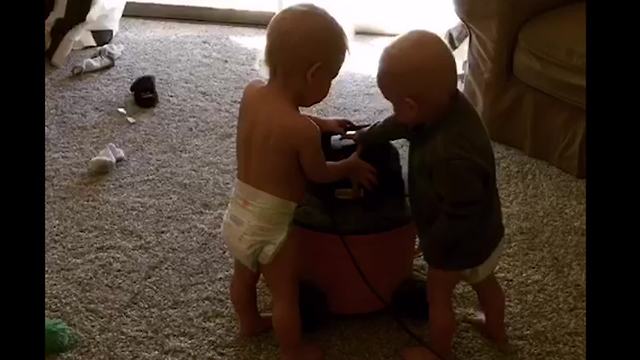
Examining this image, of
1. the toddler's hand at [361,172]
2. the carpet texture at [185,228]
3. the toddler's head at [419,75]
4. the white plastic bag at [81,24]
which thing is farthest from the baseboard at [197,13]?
the toddler's head at [419,75]

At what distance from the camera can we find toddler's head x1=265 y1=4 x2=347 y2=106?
148cm

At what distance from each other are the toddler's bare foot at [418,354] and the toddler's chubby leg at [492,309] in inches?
5.0

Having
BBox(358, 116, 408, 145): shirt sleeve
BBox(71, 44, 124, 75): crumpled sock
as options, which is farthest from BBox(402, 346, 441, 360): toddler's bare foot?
BBox(71, 44, 124, 75): crumpled sock

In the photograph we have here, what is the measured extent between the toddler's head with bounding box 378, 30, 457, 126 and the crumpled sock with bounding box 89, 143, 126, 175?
97 centimetres

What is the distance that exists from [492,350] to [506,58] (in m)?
0.85

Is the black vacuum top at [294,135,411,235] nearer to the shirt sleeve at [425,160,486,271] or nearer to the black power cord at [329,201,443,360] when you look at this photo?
the black power cord at [329,201,443,360]

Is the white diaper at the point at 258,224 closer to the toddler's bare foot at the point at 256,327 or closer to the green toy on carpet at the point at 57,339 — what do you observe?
the toddler's bare foot at the point at 256,327

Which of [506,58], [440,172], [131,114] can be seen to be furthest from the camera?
[131,114]

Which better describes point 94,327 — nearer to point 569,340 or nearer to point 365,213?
point 365,213

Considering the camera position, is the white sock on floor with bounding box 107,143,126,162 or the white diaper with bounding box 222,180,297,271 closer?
the white diaper with bounding box 222,180,297,271

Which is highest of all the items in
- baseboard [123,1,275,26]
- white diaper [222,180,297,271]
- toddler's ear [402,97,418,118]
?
toddler's ear [402,97,418,118]

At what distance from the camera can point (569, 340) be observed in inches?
66.9
